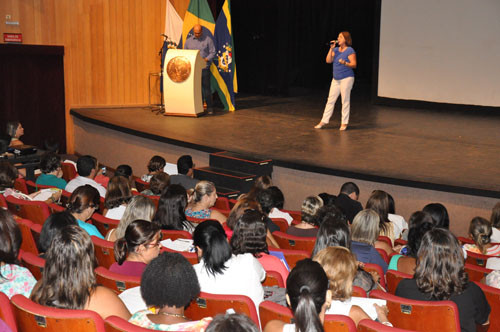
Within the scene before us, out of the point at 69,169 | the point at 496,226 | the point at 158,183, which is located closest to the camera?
the point at 496,226

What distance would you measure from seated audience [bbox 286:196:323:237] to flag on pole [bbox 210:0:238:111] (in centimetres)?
645

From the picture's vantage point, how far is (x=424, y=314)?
2.63 meters

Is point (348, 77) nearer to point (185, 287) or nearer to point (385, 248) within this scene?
point (385, 248)

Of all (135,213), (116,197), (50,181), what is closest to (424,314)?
(135,213)

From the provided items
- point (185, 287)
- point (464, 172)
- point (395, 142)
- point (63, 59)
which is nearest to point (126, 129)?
point (63, 59)

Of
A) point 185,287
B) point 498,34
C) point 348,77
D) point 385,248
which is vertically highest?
point 498,34

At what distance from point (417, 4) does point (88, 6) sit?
571 cm

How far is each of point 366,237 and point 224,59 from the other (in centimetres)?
716

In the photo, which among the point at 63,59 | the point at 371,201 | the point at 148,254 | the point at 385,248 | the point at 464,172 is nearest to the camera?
the point at 148,254

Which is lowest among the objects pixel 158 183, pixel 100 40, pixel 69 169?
A: pixel 69 169

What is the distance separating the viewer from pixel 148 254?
3.16m

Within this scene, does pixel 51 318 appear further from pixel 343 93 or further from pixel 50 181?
pixel 343 93

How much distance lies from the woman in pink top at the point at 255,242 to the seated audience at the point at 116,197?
1572 millimetres

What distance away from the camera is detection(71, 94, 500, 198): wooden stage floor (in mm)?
6363
